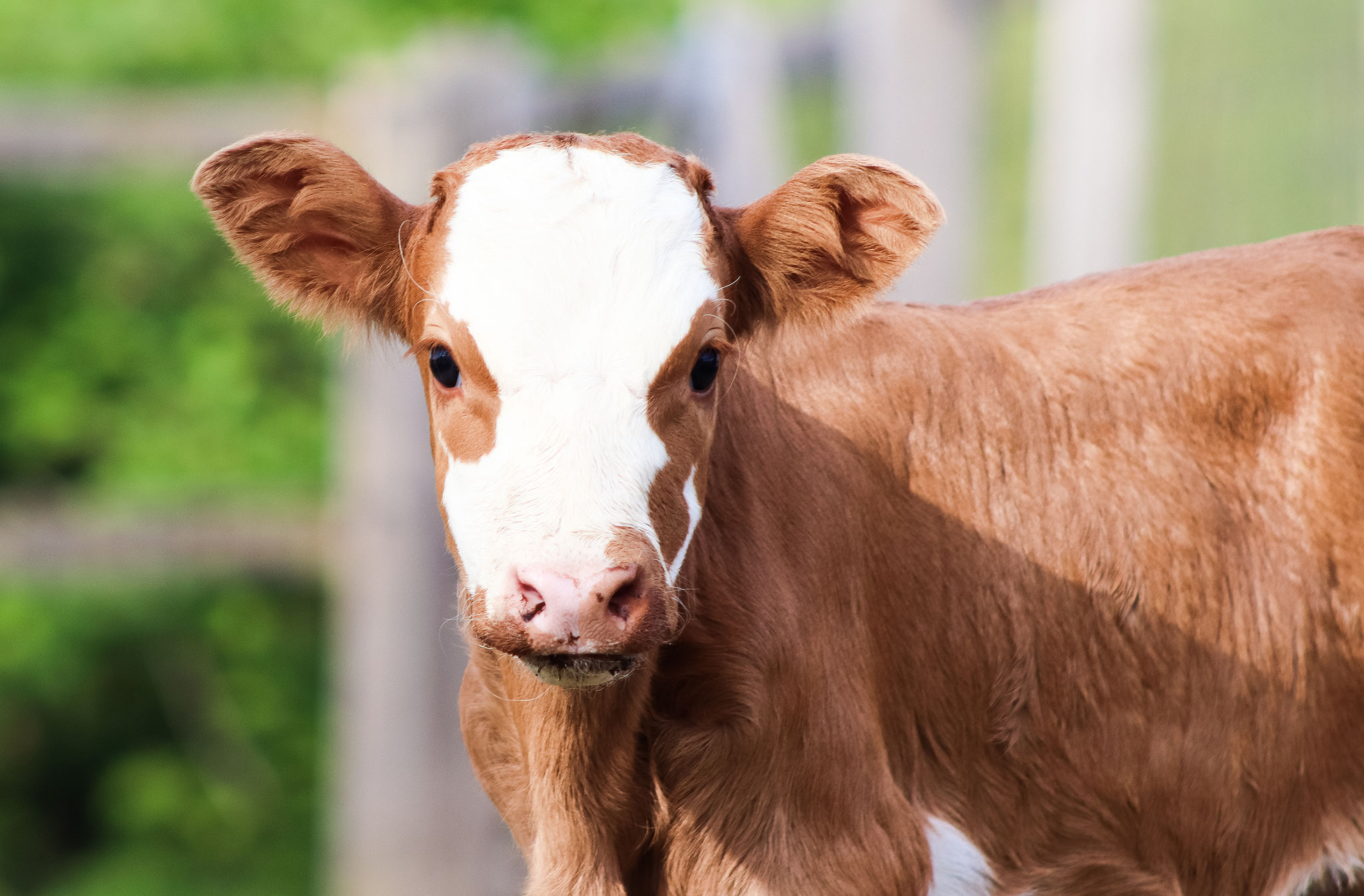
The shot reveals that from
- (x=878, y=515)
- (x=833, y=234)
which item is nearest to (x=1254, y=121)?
(x=878, y=515)

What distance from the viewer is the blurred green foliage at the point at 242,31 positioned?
12.1m

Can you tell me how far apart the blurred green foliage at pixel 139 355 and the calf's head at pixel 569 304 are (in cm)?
888

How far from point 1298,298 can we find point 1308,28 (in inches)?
188

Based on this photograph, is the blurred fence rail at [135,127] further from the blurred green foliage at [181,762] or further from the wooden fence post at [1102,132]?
the blurred green foliage at [181,762]

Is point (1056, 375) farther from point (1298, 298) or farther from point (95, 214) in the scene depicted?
point (95, 214)

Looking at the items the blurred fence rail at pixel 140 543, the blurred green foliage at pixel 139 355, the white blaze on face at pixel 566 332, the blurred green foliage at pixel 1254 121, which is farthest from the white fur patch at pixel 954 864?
the blurred green foliage at pixel 139 355

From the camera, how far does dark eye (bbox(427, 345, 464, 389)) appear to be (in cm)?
290

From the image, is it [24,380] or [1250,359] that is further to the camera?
[24,380]

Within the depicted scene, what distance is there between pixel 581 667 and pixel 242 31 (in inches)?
435

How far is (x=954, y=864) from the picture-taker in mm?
3295

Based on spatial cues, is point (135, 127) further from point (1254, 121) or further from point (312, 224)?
point (1254, 121)

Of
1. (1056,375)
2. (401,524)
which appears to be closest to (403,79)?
(401,524)

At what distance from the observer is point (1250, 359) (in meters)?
3.46

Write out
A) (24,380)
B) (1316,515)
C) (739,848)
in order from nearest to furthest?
(739,848)
(1316,515)
(24,380)
